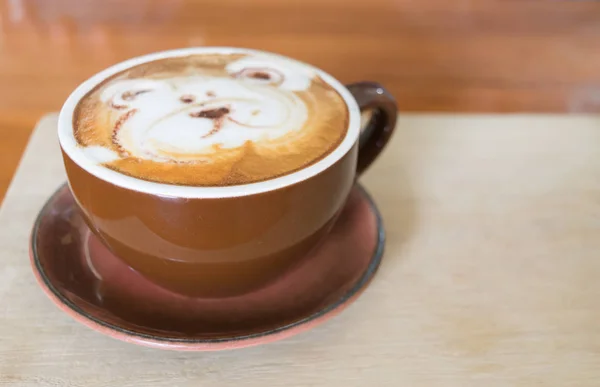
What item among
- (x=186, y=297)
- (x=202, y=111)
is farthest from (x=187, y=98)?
(x=186, y=297)

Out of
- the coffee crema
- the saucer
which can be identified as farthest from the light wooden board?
the coffee crema

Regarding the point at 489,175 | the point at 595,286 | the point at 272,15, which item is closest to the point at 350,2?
the point at 272,15

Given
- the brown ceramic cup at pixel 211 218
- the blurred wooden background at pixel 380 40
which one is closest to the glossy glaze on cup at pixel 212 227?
the brown ceramic cup at pixel 211 218

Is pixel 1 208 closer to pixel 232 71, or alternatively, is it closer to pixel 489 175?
pixel 232 71

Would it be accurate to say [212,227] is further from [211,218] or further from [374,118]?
[374,118]

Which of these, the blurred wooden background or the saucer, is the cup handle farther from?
the blurred wooden background
